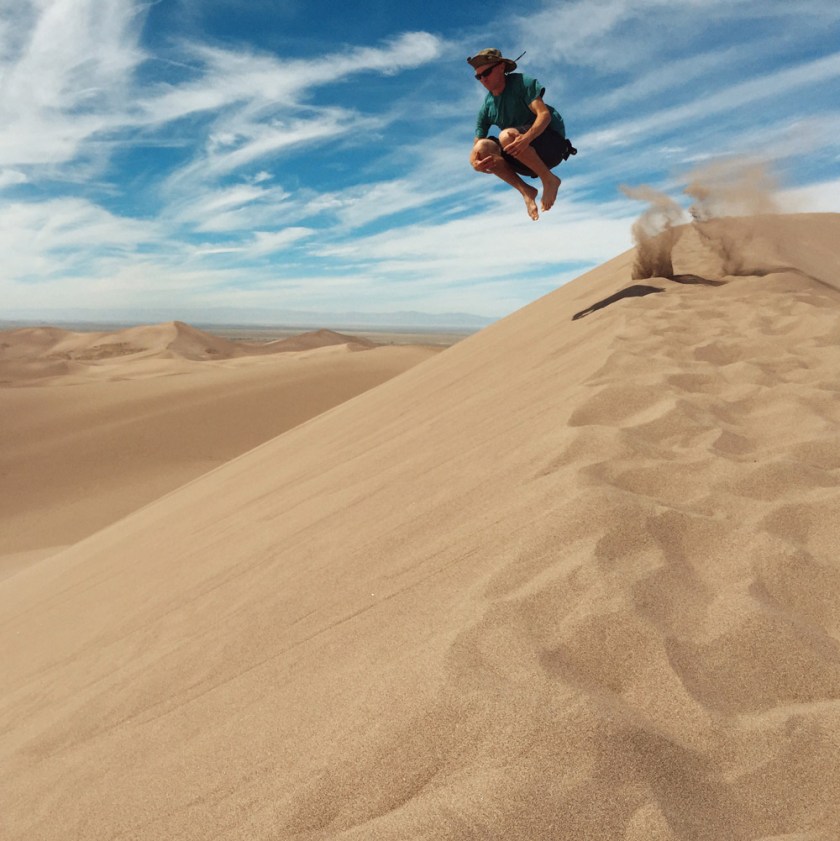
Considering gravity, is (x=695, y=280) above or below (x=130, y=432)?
above

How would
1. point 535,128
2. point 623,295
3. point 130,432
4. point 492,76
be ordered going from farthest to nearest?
point 130,432
point 623,295
point 492,76
point 535,128

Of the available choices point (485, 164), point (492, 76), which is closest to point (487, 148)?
point (485, 164)

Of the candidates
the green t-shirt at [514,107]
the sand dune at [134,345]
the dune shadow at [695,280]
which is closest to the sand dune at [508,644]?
the dune shadow at [695,280]

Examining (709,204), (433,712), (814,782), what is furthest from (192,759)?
(709,204)

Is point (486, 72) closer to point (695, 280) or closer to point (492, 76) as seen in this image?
point (492, 76)

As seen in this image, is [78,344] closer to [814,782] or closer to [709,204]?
[709,204]

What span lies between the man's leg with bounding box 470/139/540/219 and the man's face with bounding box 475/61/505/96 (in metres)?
0.28

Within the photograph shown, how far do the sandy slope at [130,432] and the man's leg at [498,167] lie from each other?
5.34 meters

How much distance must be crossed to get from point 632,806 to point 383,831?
1.17 feet

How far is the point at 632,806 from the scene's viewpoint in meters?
1.04

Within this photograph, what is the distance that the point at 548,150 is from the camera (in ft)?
13.8

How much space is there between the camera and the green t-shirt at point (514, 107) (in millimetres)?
4012

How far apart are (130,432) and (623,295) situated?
316 inches

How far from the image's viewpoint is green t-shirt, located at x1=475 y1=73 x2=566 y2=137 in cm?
401
